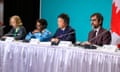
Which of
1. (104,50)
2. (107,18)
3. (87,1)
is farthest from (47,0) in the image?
(104,50)

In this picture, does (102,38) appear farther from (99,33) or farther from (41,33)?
(41,33)

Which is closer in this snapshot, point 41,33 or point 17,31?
point 41,33

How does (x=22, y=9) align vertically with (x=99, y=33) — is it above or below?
above

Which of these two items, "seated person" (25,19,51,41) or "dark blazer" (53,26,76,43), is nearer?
"dark blazer" (53,26,76,43)

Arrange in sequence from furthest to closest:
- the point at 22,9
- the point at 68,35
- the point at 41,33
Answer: the point at 22,9, the point at 41,33, the point at 68,35

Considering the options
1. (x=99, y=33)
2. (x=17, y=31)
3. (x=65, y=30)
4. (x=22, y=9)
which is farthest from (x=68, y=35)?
(x=22, y=9)

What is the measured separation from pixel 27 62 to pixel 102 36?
790 mm

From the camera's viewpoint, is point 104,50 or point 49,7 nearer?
point 104,50

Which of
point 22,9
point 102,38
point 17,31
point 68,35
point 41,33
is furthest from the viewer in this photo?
point 22,9

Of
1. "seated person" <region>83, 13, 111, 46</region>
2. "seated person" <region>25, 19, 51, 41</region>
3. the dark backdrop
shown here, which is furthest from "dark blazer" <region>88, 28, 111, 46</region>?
the dark backdrop

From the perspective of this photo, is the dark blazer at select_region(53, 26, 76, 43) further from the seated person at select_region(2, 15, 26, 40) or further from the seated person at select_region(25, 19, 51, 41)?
the seated person at select_region(2, 15, 26, 40)

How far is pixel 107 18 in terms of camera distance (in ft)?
14.6

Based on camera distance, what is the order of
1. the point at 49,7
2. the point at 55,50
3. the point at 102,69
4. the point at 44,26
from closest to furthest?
the point at 102,69 < the point at 55,50 < the point at 44,26 < the point at 49,7

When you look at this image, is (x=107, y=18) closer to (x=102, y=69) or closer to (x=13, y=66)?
(x=13, y=66)
